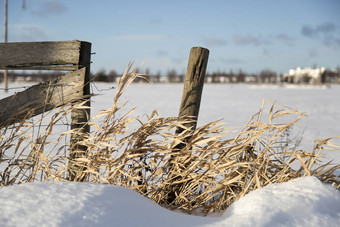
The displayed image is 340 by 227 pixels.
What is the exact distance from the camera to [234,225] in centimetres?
142

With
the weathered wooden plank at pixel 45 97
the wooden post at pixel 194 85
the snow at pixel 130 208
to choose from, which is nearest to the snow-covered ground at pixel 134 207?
the snow at pixel 130 208

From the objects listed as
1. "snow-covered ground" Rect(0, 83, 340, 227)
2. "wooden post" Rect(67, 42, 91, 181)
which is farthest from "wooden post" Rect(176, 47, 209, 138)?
"snow-covered ground" Rect(0, 83, 340, 227)

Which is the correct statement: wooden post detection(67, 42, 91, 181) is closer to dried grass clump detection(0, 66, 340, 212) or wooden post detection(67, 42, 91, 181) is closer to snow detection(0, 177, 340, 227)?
dried grass clump detection(0, 66, 340, 212)

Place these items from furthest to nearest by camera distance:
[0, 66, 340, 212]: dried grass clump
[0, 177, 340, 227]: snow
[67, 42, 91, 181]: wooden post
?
[67, 42, 91, 181]: wooden post → [0, 66, 340, 212]: dried grass clump → [0, 177, 340, 227]: snow

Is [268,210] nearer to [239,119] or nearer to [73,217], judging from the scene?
[73,217]

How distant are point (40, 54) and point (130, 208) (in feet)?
5.38

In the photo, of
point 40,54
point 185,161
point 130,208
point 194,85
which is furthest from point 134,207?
point 40,54

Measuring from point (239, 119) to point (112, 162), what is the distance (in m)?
6.70

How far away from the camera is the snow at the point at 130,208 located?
1.26 metres

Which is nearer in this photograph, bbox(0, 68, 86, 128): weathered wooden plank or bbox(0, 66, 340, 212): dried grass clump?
bbox(0, 66, 340, 212): dried grass clump

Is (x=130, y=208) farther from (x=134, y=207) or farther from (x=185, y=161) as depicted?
(x=185, y=161)

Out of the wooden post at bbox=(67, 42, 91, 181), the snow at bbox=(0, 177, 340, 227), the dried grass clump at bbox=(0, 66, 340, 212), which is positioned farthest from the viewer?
the wooden post at bbox=(67, 42, 91, 181)

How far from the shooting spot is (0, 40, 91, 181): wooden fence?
2.37 meters

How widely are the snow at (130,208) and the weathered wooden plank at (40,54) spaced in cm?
121
